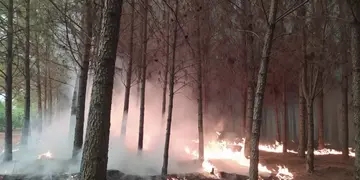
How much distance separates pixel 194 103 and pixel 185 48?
6748 millimetres

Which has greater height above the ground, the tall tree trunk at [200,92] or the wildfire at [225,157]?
the tall tree trunk at [200,92]

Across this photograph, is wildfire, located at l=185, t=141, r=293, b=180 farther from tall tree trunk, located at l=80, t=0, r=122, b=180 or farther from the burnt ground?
tall tree trunk, located at l=80, t=0, r=122, b=180

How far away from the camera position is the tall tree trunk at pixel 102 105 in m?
3.51

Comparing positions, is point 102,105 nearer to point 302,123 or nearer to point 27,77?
point 27,77

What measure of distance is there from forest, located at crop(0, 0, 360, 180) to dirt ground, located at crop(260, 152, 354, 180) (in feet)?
0.13

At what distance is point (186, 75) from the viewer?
35.7 feet

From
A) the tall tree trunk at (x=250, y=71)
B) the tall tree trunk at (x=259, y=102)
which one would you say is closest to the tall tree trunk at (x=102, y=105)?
the tall tree trunk at (x=259, y=102)

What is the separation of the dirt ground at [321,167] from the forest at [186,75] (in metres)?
0.04

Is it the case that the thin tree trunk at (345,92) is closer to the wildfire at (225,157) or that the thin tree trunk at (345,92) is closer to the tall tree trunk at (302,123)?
the tall tree trunk at (302,123)

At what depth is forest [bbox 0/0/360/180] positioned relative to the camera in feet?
17.9

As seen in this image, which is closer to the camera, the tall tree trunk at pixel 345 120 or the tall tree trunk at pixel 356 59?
the tall tree trunk at pixel 356 59

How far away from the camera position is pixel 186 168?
10031 millimetres

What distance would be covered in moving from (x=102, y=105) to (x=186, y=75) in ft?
24.5

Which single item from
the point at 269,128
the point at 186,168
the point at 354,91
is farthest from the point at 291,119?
the point at 354,91
